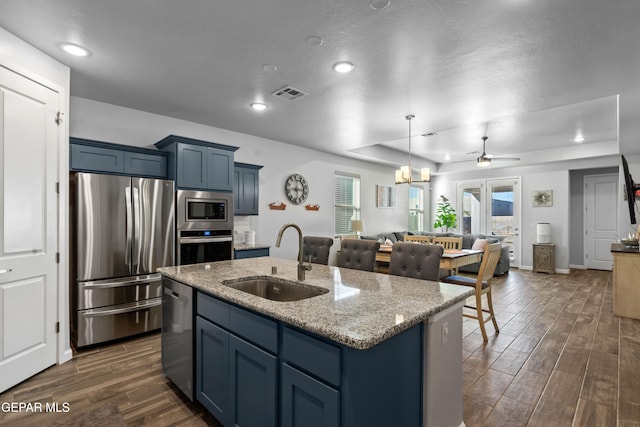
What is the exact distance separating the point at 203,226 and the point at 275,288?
2.06 meters

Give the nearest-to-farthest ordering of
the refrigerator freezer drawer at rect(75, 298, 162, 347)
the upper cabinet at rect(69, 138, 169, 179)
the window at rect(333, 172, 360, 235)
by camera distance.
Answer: the refrigerator freezer drawer at rect(75, 298, 162, 347)
the upper cabinet at rect(69, 138, 169, 179)
the window at rect(333, 172, 360, 235)

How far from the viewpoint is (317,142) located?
5660 mm

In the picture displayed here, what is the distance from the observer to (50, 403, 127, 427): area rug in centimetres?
201

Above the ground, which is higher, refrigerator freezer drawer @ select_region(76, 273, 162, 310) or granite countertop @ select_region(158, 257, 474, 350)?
granite countertop @ select_region(158, 257, 474, 350)

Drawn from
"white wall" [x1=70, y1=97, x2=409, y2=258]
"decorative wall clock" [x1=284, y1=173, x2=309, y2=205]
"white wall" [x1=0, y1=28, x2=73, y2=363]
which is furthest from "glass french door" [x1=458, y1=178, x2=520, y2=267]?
"white wall" [x1=0, y1=28, x2=73, y2=363]

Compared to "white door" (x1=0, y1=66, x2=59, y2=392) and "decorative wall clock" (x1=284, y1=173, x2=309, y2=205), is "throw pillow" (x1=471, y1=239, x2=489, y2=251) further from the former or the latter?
"white door" (x1=0, y1=66, x2=59, y2=392)

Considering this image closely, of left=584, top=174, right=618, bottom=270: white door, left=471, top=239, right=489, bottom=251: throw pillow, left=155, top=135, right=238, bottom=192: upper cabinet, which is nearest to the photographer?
left=155, top=135, right=238, bottom=192: upper cabinet

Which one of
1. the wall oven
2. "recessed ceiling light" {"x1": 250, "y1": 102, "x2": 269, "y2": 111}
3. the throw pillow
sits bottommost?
the throw pillow

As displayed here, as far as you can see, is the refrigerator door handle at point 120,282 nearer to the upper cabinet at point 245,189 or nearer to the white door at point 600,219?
the upper cabinet at point 245,189

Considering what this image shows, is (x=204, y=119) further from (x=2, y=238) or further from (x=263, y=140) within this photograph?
(x=2, y=238)

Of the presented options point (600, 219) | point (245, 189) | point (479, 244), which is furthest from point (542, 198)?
point (245, 189)

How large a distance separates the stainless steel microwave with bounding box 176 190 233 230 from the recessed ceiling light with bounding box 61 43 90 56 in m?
1.55

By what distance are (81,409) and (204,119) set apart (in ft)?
11.4

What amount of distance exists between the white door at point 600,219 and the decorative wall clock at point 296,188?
272 inches
